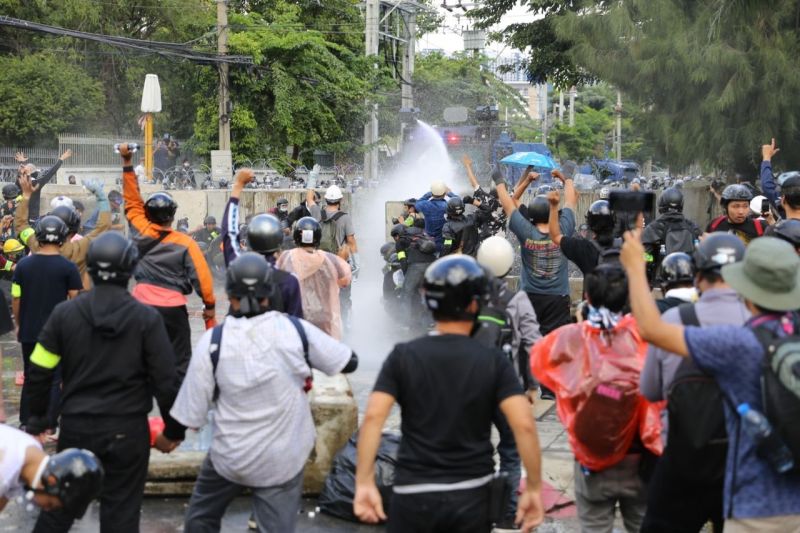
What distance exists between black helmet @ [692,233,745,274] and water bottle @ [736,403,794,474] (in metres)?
0.71

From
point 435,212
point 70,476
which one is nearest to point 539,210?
point 435,212

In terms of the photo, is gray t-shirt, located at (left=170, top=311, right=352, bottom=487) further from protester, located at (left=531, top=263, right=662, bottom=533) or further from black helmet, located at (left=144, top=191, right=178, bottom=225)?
black helmet, located at (left=144, top=191, right=178, bottom=225)

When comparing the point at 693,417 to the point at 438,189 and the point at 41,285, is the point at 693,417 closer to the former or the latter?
the point at 41,285

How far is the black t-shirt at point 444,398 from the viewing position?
3867 mm

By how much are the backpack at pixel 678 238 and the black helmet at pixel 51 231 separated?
15.1ft

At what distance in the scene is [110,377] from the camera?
4.76 m

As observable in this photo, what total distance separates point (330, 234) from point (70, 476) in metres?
8.17

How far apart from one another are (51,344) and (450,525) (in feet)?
6.66

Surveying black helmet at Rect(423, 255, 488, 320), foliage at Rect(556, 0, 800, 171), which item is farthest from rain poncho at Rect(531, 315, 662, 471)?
foliage at Rect(556, 0, 800, 171)

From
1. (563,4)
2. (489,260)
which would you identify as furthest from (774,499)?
(563,4)

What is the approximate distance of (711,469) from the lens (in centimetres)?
417

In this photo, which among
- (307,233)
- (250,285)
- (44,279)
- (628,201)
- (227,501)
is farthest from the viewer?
(307,233)

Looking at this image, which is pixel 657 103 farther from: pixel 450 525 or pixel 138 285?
pixel 450 525

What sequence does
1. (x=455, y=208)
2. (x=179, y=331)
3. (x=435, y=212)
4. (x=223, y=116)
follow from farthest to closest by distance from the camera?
(x=223, y=116)
(x=435, y=212)
(x=455, y=208)
(x=179, y=331)
